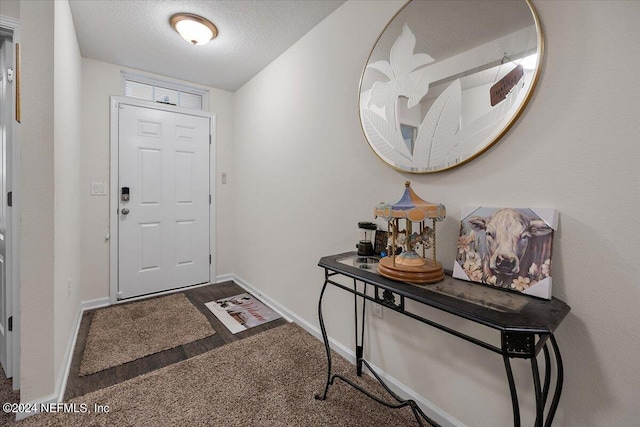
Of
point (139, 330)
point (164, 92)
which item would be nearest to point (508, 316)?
point (139, 330)

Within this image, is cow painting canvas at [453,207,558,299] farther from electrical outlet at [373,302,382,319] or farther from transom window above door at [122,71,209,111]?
transom window above door at [122,71,209,111]

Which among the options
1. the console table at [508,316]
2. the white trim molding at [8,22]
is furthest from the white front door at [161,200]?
the console table at [508,316]

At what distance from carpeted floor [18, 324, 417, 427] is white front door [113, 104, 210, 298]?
5.08 ft

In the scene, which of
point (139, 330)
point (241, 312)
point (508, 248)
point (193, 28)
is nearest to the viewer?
point (508, 248)

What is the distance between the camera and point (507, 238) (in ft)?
3.43

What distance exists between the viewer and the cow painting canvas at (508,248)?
0.97 metres

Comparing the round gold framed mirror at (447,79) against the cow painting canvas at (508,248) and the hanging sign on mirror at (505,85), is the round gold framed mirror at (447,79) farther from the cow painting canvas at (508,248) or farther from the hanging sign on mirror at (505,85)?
the cow painting canvas at (508,248)

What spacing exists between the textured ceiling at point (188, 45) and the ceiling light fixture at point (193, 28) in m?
0.04

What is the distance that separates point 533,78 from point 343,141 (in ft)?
3.47

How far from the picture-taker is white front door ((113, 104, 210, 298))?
283 centimetres

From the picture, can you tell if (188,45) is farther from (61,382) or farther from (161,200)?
(61,382)

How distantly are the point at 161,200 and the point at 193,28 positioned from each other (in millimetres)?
1773

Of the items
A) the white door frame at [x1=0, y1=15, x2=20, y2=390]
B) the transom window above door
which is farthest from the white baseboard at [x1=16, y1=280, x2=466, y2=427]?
the transom window above door

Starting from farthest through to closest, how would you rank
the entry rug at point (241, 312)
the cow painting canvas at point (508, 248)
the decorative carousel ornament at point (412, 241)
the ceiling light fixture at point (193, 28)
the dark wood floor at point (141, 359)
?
the entry rug at point (241, 312) → the ceiling light fixture at point (193, 28) → the dark wood floor at point (141, 359) → the decorative carousel ornament at point (412, 241) → the cow painting canvas at point (508, 248)
